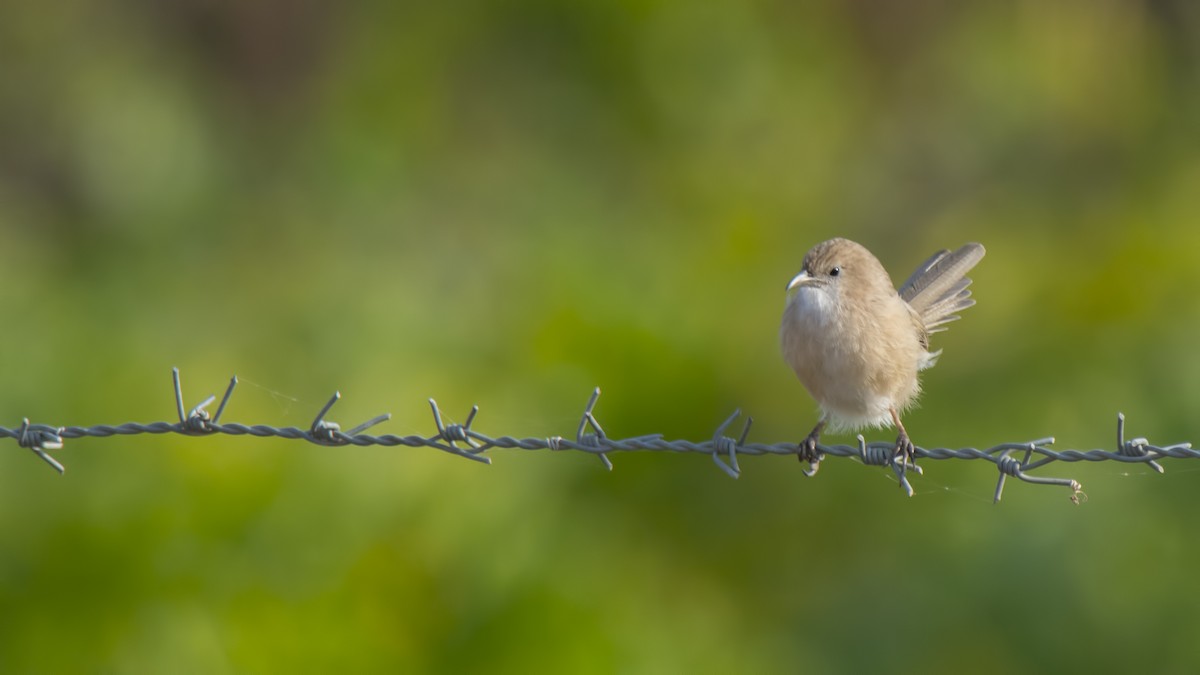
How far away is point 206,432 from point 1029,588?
175 inches

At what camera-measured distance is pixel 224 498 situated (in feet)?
22.6

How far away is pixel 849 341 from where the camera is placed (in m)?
5.08

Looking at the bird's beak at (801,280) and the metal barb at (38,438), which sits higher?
the bird's beak at (801,280)

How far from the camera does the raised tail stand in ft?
19.8

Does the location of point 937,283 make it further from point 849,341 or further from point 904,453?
point 904,453

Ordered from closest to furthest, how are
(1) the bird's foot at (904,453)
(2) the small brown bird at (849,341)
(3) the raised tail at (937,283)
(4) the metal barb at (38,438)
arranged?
(4) the metal barb at (38,438) → (1) the bird's foot at (904,453) → (2) the small brown bird at (849,341) → (3) the raised tail at (937,283)

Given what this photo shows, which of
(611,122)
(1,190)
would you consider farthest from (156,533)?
(1,190)

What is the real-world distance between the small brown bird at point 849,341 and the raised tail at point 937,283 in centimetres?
49

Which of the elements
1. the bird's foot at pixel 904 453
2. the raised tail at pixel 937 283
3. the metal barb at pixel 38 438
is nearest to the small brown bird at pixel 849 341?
the bird's foot at pixel 904 453

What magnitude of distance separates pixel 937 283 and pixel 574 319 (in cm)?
285

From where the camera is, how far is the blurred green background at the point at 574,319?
22.4ft

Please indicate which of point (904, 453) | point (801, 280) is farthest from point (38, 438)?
point (904, 453)

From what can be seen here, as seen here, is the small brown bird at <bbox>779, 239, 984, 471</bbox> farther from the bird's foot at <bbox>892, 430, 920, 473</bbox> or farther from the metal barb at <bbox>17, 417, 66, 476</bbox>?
the metal barb at <bbox>17, 417, 66, 476</bbox>

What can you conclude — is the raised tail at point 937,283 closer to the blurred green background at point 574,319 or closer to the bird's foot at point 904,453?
the bird's foot at point 904,453
